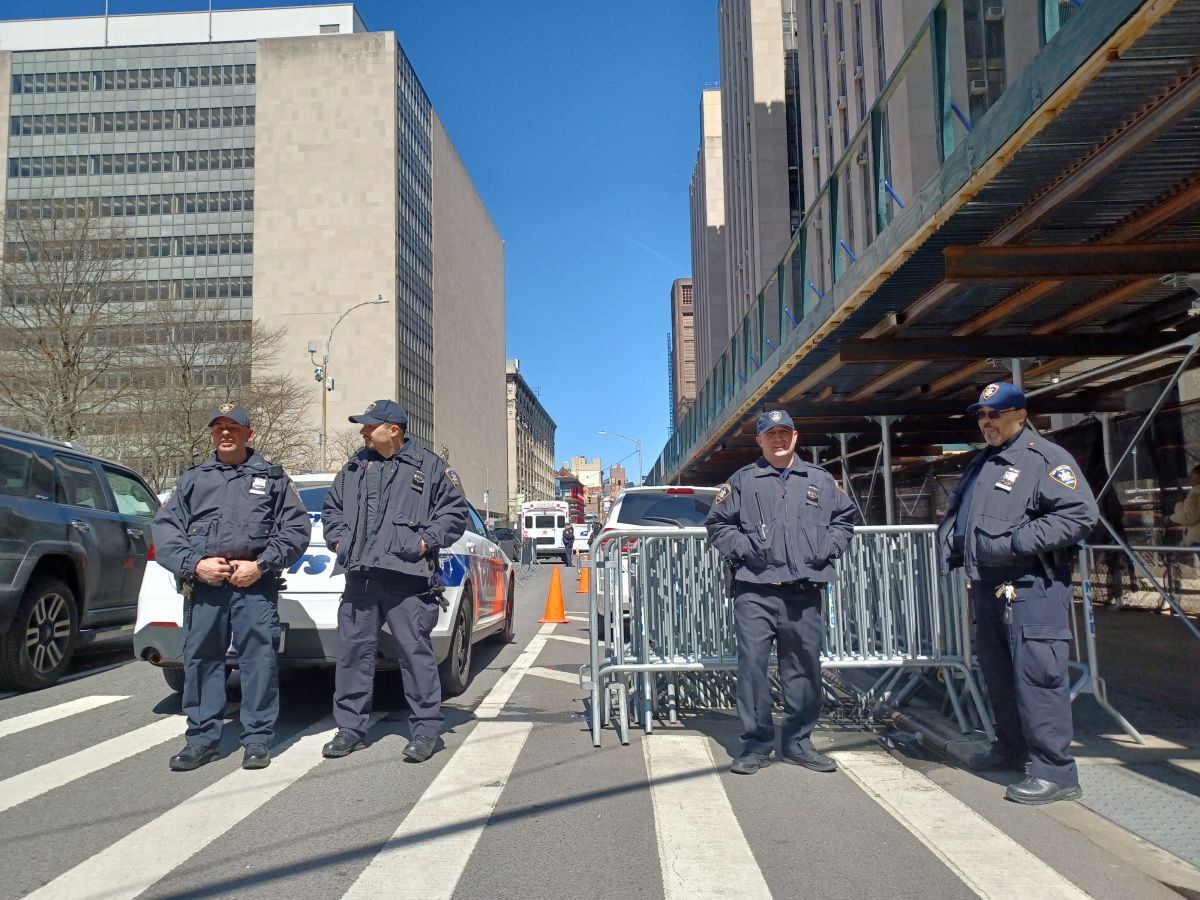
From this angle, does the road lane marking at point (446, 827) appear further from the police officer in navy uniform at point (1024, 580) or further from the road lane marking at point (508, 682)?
the police officer in navy uniform at point (1024, 580)

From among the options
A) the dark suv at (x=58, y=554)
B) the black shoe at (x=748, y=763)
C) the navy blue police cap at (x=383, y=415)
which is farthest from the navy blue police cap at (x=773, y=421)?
the dark suv at (x=58, y=554)

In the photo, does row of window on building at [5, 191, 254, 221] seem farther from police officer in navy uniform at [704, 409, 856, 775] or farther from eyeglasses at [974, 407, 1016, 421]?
eyeglasses at [974, 407, 1016, 421]

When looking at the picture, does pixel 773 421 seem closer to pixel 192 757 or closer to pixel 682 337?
pixel 192 757

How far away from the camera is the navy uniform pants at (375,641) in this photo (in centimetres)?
511

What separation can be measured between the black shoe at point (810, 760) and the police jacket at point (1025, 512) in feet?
4.08

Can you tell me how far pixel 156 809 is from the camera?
4180 mm

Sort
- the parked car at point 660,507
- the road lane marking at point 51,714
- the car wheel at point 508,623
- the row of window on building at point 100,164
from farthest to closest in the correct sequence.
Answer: the row of window on building at point 100,164, the car wheel at point 508,623, the parked car at point 660,507, the road lane marking at point 51,714

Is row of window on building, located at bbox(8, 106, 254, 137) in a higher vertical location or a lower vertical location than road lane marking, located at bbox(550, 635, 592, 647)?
higher

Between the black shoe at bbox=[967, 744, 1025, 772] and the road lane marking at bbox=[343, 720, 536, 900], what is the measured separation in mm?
2472

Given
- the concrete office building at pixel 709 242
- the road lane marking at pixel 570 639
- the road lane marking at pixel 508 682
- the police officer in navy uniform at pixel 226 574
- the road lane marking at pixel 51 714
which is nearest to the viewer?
the police officer in navy uniform at pixel 226 574

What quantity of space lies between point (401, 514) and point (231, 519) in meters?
0.89

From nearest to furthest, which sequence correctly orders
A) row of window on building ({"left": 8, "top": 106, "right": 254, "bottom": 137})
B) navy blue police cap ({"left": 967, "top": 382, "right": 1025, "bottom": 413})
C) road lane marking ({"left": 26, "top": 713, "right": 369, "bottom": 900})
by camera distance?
road lane marking ({"left": 26, "top": 713, "right": 369, "bottom": 900})
navy blue police cap ({"left": 967, "top": 382, "right": 1025, "bottom": 413})
row of window on building ({"left": 8, "top": 106, "right": 254, "bottom": 137})

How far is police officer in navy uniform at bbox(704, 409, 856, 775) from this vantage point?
4.91m

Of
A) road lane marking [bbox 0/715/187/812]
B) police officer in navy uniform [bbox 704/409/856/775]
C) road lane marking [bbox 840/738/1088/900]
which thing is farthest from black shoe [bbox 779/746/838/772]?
road lane marking [bbox 0/715/187/812]
